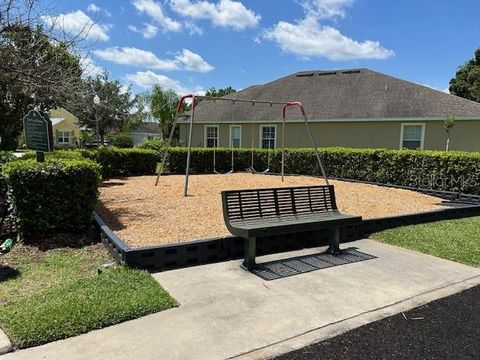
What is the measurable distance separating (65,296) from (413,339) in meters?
3.24

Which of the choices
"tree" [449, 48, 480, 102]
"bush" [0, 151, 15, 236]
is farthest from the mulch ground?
"tree" [449, 48, 480, 102]

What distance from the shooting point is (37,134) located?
661 centimetres

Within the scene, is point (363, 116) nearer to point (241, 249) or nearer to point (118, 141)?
point (241, 249)

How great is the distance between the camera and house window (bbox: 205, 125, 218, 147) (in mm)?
24078

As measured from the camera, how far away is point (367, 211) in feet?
28.5

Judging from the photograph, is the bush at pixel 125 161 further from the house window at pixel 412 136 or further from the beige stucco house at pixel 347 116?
the house window at pixel 412 136

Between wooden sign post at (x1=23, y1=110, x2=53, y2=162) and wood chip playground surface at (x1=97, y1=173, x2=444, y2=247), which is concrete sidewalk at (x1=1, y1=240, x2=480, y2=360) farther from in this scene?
wooden sign post at (x1=23, y1=110, x2=53, y2=162)

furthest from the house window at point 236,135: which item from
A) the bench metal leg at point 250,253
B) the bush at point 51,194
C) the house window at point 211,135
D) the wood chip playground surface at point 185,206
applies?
the bench metal leg at point 250,253

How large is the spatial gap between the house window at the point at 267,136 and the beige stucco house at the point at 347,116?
0.06 metres

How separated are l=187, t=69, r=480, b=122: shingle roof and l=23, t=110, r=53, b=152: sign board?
1550cm

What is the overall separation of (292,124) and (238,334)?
18817 millimetres

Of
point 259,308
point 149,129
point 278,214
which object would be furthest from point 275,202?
point 149,129

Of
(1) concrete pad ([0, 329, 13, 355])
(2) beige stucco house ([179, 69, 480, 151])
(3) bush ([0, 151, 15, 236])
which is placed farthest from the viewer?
(2) beige stucco house ([179, 69, 480, 151])

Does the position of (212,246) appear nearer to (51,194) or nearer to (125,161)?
(51,194)
